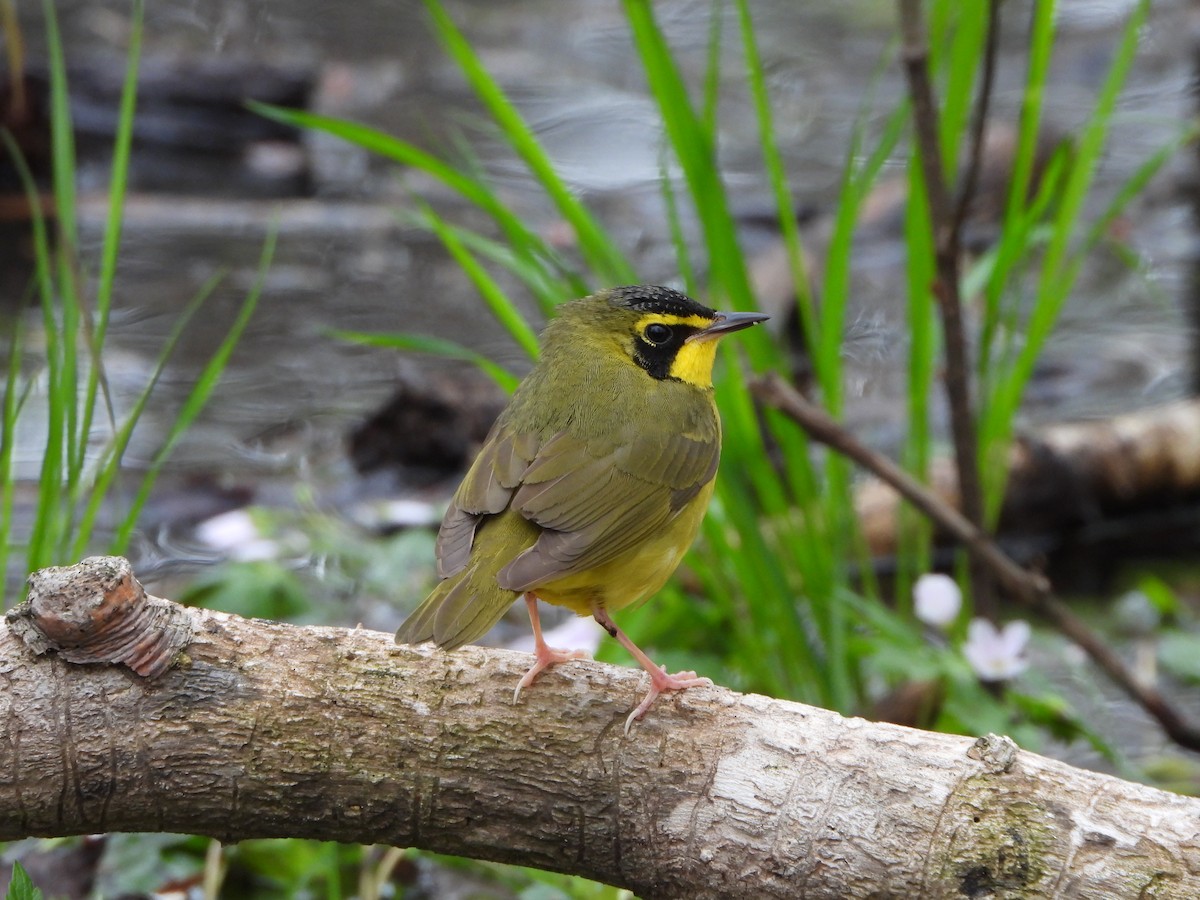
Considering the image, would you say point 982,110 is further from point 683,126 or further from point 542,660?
point 542,660

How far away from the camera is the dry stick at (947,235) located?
13.2ft

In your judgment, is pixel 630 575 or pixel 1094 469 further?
pixel 1094 469

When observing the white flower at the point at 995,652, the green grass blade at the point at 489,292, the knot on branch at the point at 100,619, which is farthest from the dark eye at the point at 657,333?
the knot on branch at the point at 100,619

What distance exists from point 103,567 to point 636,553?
3.93 ft

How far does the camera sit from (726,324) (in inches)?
154

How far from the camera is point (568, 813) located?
292 cm

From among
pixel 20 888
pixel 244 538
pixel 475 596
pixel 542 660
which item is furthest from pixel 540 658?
pixel 244 538

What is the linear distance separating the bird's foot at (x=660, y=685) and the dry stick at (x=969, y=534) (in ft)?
3.00

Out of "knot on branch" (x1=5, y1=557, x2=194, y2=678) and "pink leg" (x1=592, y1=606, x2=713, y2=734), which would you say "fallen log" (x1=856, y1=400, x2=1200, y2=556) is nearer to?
"pink leg" (x1=592, y1=606, x2=713, y2=734)

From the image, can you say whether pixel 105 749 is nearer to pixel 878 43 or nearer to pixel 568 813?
pixel 568 813

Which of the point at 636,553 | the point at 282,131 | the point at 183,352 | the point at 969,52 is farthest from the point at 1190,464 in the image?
the point at 282,131

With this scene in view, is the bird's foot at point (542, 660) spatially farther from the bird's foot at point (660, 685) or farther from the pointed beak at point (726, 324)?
the pointed beak at point (726, 324)

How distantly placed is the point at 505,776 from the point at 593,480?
34.1 inches

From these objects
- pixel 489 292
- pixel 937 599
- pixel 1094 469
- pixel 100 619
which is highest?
pixel 1094 469
